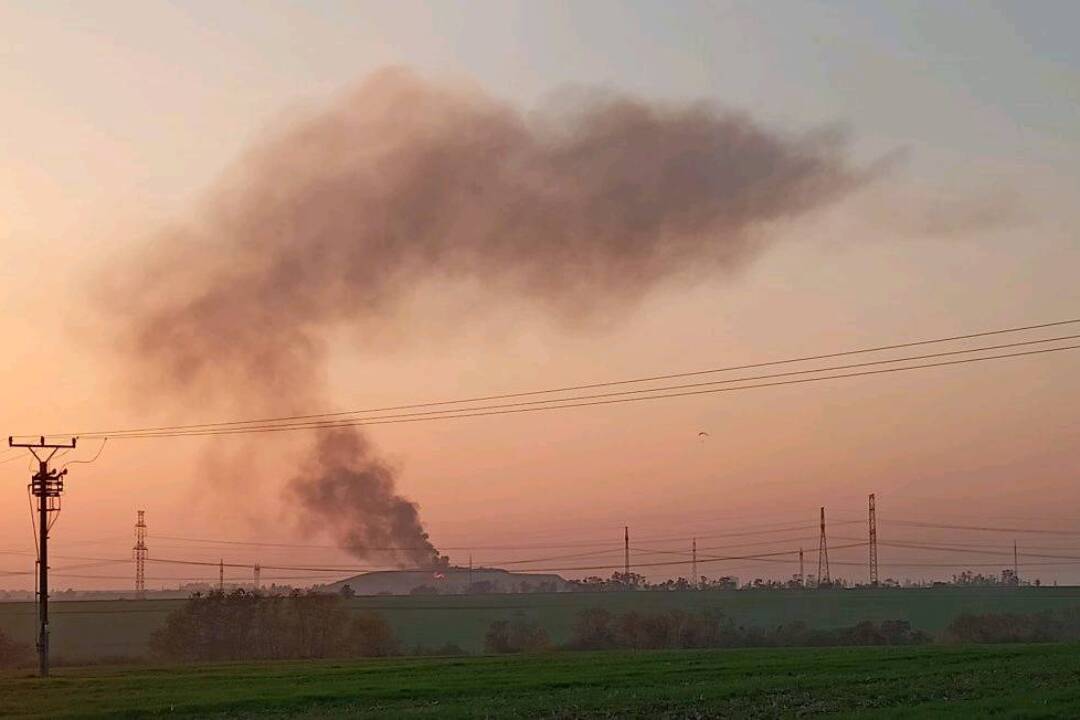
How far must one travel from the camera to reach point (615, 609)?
17100 cm

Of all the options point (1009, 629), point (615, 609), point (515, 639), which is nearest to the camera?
point (1009, 629)

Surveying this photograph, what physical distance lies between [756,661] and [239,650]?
69.4m

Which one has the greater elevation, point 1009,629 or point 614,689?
point 614,689

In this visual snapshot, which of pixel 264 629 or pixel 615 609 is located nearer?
pixel 264 629

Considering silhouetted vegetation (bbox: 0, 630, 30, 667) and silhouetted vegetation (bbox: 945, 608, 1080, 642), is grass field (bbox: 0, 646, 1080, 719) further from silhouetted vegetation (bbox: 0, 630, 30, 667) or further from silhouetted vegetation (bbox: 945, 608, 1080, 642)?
silhouetted vegetation (bbox: 0, 630, 30, 667)

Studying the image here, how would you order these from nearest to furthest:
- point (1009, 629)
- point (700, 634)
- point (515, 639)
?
point (1009, 629), point (700, 634), point (515, 639)

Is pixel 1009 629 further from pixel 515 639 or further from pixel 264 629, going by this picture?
pixel 264 629

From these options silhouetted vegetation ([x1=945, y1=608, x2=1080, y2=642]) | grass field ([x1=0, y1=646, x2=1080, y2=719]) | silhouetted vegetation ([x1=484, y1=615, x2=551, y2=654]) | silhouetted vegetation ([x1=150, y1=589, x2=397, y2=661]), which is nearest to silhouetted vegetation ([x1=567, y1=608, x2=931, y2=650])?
silhouetted vegetation ([x1=484, y1=615, x2=551, y2=654])

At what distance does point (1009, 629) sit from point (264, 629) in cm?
6748

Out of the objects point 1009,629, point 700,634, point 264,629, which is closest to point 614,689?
point 700,634

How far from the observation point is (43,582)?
78.9m

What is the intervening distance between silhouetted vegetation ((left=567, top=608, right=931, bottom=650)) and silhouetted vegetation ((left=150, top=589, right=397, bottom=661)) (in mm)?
20031

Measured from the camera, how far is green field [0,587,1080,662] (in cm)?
14912

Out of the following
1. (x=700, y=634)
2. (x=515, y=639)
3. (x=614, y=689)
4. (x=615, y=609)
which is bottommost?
(x=615, y=609)
